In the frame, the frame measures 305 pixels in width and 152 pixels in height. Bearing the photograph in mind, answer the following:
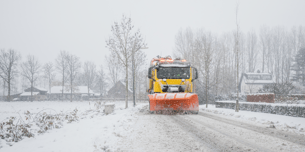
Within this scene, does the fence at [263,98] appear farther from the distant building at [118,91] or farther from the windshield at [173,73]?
the distant building at [118,91]

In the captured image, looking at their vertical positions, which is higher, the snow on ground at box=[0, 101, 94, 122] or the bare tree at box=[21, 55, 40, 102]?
the bare tree at box=[21, 55, 40, 102]

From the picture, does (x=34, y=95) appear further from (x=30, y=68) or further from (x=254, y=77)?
(x=254, y=77)

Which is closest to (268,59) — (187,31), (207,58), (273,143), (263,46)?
(263,46)

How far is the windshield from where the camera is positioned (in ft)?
39.9

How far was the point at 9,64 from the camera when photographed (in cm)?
4544

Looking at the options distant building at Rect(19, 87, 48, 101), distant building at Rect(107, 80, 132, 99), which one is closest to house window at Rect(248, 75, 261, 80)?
distant building at Rect(107, 80, 132, 99)

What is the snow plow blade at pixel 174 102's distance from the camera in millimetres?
10844

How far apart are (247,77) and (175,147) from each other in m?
45.9

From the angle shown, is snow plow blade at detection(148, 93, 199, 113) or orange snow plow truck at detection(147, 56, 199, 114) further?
orange snow plow truck at detection(147, 56, 199, 114)

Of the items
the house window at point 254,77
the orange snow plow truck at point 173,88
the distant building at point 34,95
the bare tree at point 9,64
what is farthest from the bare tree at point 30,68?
the house window at point 254,77

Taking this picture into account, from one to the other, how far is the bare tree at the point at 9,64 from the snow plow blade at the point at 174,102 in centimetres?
4588

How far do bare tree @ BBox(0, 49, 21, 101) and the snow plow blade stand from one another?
151 ft

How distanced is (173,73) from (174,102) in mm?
1911

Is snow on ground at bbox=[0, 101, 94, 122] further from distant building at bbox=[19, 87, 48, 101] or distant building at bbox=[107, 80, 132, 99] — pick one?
distant building at bbox=[19, 87, 48, 101]
